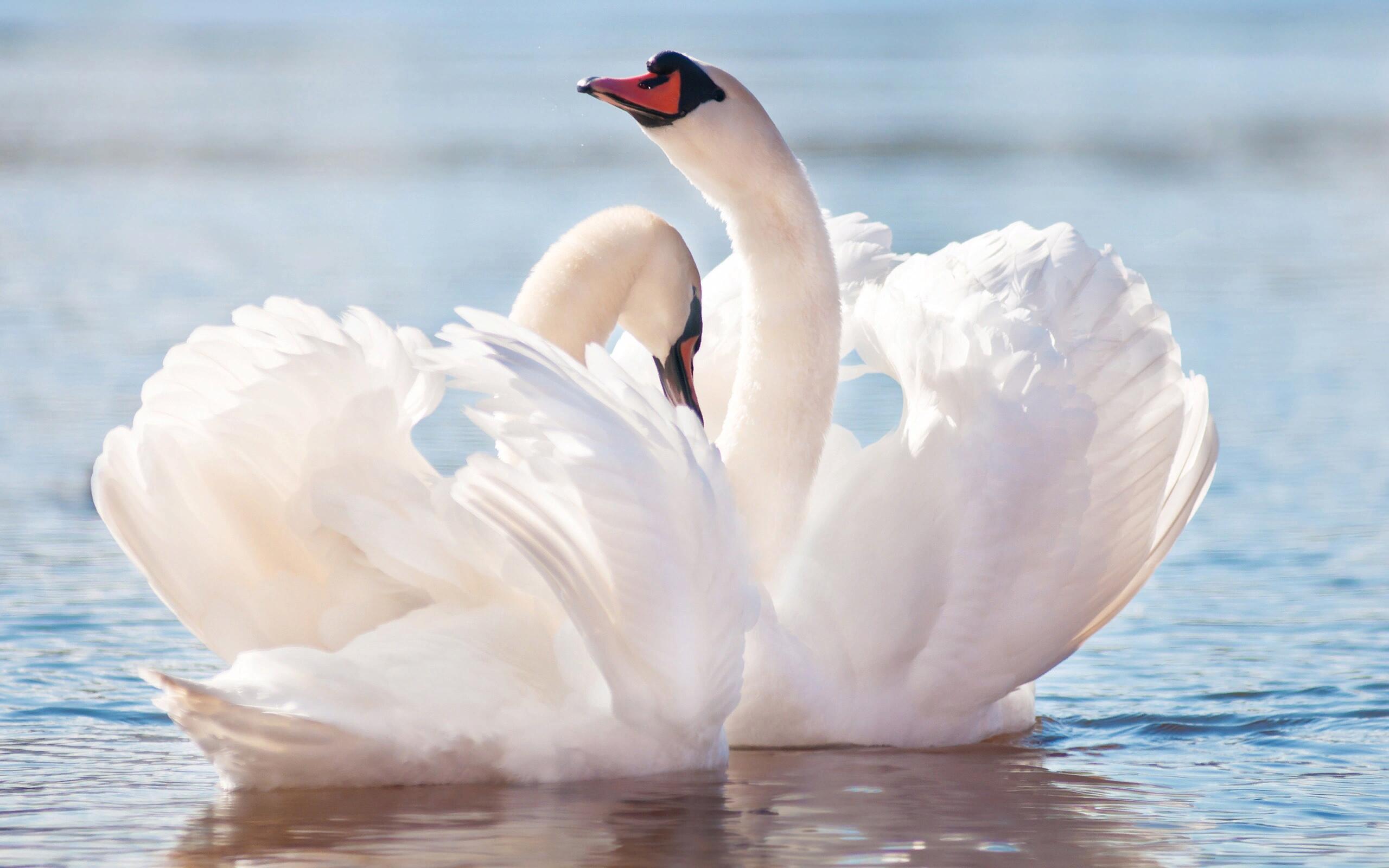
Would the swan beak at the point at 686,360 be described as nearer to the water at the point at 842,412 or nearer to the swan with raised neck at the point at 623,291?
the swan with raised neck at the point at 623,291

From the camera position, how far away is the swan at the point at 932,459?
557 centimetres

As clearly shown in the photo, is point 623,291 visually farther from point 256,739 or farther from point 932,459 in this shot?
point 256,739

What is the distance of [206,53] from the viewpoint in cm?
5494

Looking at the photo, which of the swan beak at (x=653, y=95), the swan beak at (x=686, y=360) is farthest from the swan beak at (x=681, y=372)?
the swan beak at (x=653, y=95)

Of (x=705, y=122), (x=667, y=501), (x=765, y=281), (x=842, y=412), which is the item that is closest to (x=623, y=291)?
(x=765, y=281)

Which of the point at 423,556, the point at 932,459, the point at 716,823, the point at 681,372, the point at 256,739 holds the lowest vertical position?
the point at 716,823

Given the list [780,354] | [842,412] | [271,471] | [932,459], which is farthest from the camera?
[842,412]

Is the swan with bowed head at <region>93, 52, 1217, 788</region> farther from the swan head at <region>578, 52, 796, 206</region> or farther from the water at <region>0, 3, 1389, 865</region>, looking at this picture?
the water at <region>0, 3, 1389, 865</region>

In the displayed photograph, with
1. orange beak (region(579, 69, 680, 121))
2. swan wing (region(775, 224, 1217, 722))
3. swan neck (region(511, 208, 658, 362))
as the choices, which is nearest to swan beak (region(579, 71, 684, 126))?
orange beak (region(579, 69, 680, 121))

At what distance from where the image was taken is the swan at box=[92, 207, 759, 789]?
4.66 meters

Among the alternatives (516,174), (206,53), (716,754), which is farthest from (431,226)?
(206,53)

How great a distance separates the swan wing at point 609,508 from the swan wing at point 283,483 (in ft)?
1.13

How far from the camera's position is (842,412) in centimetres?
1020

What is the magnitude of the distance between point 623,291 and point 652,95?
0.56m
